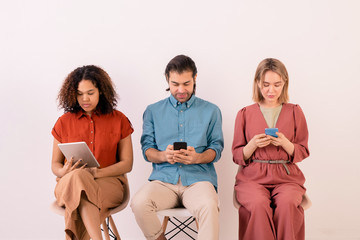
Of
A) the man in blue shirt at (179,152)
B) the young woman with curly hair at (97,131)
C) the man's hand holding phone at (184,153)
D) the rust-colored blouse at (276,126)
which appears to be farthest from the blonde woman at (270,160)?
the young woman with curly hair at (97,131)

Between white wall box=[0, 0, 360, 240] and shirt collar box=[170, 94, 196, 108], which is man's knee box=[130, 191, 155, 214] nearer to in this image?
shirt collar box=[170, 94, 196, 108]

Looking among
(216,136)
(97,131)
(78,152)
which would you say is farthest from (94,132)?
(216,136)

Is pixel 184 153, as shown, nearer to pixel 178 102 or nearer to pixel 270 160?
pixel 178 102

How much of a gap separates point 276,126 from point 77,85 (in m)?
1.46

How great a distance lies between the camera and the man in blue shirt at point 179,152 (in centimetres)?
264

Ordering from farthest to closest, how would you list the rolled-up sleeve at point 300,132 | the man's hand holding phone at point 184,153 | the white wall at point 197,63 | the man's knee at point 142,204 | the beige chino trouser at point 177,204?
the white wall at point 197,63
the rolled-up sleeve at point 300,132
the man's hand holding phone at point 184,153
the man's knee at point 142,204
the beige chino trouser at point 177,204

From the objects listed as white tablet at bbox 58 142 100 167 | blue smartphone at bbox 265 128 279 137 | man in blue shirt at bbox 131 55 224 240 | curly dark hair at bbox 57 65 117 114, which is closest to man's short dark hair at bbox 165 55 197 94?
man in blue shirt at bbox 131 55 224 240

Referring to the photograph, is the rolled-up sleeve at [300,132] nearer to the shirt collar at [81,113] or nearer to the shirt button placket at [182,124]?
the shirt button placket at [182,124]

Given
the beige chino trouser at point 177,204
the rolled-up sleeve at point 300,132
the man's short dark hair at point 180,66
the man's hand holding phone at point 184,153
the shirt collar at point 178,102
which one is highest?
the man's short dark hair at point 180,66

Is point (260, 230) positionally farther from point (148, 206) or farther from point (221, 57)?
point (221, 57)

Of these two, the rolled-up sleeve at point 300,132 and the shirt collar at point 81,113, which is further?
the shirt collar at point 81,113

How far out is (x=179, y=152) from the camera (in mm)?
2742
